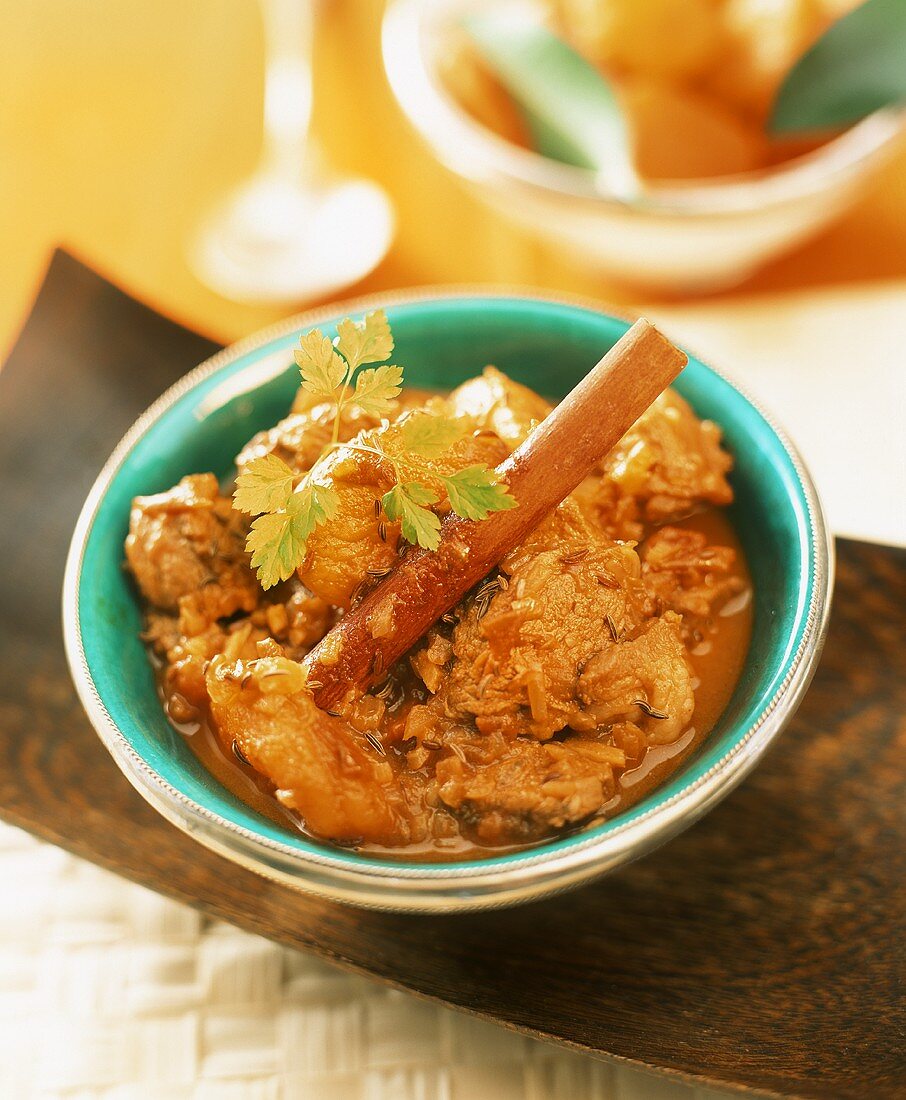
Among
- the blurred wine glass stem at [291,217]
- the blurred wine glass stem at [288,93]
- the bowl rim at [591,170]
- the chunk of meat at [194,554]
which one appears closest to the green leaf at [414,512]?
the chunk of meat at [194,554]

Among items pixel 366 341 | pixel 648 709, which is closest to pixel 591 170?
pixel 366 341

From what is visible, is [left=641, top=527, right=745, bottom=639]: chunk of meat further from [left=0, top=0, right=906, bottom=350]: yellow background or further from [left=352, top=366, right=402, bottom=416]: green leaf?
[left=0, top=0, right=906, bottom=350]: yellow background

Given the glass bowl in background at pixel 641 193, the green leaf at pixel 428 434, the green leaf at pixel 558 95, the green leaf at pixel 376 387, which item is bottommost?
the green leaf at pixel 428 434

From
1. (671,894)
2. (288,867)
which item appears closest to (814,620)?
(671,894)

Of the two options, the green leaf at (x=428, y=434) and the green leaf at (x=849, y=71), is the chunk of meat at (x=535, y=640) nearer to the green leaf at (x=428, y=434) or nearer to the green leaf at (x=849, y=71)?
the green leaf at (x=428, y=434)

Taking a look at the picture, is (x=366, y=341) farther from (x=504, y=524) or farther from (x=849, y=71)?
(x=849, y=71)

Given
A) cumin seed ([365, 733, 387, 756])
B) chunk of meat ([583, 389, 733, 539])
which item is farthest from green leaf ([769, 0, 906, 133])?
cumin seed ([365, 733, 387, 756])

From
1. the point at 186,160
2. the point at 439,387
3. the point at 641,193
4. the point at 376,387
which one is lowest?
the point at 376,387
